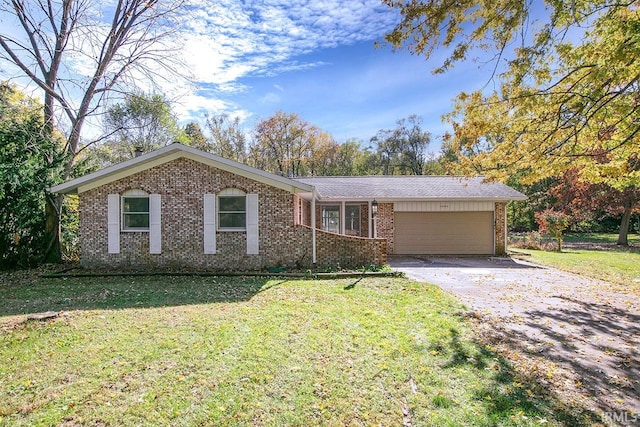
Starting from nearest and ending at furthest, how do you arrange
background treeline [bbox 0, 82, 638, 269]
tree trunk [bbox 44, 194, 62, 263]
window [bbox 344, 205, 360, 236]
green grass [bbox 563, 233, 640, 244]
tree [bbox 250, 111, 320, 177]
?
background treeline [bbox 0, 82, 638, 269], tree trunk [bbox 44, 194, 62, 263], window [bbox 344, 205, 360, 236], green grass [bbox 563, 233, 640, 244], tree [bbox 250, 111, 320, 177]

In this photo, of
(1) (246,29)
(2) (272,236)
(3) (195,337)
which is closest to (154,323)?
(3) (195,337)

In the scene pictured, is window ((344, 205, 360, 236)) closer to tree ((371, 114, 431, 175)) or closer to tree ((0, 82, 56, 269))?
tree ((0, 82, 56, 269))

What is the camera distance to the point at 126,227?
37.3 ft

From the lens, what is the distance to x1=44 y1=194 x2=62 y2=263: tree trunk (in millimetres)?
12320

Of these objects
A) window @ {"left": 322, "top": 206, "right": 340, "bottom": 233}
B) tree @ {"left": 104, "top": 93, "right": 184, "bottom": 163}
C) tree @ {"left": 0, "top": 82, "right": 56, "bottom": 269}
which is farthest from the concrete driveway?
tree @ {"left": 104, "top": 93, "right": 184, "bottom": 163}

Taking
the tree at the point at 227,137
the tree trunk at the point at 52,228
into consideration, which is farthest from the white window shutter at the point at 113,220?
the tree at the point at 227,137

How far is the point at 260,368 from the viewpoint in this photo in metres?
4.07

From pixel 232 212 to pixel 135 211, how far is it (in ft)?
10.2

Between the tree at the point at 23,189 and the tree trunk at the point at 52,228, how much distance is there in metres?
0.17

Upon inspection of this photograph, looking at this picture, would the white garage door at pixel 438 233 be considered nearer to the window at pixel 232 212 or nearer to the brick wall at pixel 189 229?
the brick wall at pixel 189 229

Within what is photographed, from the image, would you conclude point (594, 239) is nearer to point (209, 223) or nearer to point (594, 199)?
point (594, 199)

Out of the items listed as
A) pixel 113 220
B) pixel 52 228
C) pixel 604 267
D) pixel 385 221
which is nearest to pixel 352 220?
pixel 385 221

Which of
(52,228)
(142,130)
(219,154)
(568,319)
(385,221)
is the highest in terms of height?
(142,130)

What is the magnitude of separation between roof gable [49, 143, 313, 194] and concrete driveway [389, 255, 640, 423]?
16.0 ft
